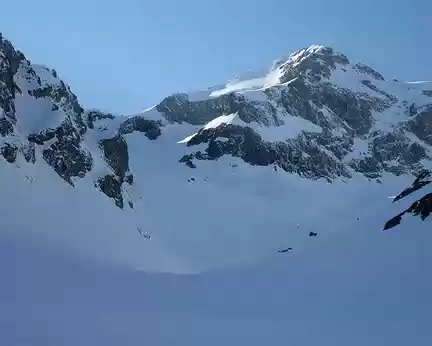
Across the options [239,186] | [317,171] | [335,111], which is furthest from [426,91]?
[239,186]

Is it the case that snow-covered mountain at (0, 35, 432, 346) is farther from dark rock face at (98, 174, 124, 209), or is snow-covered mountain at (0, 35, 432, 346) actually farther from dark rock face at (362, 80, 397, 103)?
dark rock face at (362, 80, 397, 103)

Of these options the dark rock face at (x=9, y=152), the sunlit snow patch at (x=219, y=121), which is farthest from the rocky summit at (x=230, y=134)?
the sunlit snow patch at (x=219, y=121)

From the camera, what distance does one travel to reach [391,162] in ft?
322

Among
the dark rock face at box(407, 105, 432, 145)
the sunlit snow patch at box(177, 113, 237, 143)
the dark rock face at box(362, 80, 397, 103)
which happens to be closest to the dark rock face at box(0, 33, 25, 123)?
the sunlit snow patch at box(177, 113, 237, 143)

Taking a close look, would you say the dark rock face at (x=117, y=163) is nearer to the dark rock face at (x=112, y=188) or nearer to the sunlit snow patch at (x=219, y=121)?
the dark rock face at (x=112, y=188)

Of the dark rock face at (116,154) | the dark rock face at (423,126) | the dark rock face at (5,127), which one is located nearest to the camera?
the dark rock face at (5,127)

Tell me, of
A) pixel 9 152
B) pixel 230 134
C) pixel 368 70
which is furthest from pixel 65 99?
pixel 368 70

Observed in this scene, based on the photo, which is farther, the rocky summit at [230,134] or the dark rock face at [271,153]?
the dark rock face at [271,153]

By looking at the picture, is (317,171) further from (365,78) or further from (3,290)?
(3,290)

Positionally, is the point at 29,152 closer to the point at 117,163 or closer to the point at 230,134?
the point at 117,163

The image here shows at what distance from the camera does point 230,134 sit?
9362cm

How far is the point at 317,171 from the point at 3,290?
205 ft

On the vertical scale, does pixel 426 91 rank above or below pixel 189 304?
above

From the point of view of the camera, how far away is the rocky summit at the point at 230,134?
208 ft
